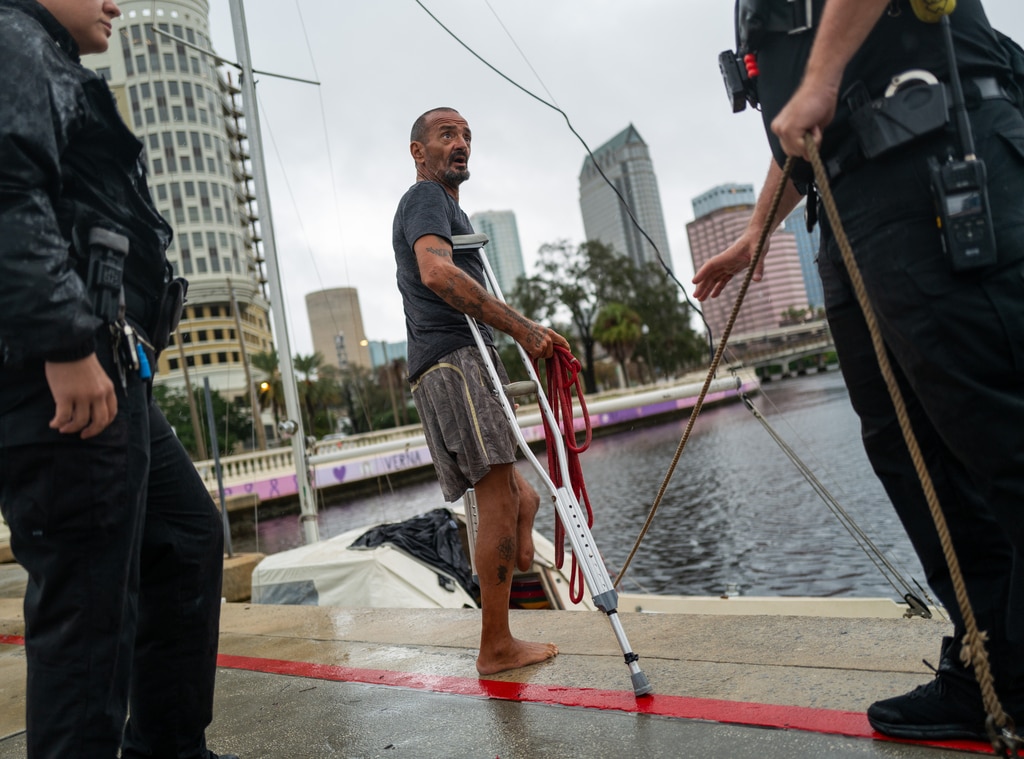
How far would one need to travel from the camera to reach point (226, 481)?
26.4m

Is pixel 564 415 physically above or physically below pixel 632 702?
above

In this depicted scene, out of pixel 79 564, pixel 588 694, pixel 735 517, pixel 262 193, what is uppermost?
pixel 262 193

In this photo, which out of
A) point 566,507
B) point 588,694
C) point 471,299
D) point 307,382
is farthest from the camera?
point 307,382

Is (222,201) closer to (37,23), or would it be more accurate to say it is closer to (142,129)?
(142,129)

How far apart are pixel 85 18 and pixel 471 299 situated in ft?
4.58

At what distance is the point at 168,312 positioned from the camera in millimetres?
1846

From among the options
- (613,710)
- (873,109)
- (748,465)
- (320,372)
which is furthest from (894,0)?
(320,372)

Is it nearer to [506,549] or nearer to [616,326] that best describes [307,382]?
[616,326]

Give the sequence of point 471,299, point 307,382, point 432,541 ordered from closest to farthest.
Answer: point 471,299
point 432,541
point 307,382

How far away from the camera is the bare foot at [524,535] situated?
115 inches

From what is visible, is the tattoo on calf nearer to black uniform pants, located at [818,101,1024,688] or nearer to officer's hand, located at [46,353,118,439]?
black uniform pants, located at [818,101,1024,688]

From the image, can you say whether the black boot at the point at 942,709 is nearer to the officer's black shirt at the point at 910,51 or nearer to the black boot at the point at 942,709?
the black boot at the point at 942,709

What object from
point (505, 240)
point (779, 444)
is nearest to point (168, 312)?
point (779, 444)

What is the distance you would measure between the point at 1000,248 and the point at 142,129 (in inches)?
3412
